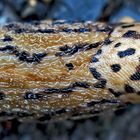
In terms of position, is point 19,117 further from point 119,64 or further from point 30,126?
point 30,126

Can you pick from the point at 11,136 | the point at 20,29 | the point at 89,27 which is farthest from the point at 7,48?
the point at 11,136

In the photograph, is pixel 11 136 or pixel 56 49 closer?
pixel 56 49

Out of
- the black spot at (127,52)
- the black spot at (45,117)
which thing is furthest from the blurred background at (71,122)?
the black spot at (127,52)

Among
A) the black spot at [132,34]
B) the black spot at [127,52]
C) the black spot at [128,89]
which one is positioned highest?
the black spot at [132,34]

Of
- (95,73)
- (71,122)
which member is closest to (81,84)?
(95,73)

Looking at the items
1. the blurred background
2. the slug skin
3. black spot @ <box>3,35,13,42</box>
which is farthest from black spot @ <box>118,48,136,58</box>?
the blurred background

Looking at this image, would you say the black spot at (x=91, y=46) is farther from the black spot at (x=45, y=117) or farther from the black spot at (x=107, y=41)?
the black spot at (x=45, y=117)
